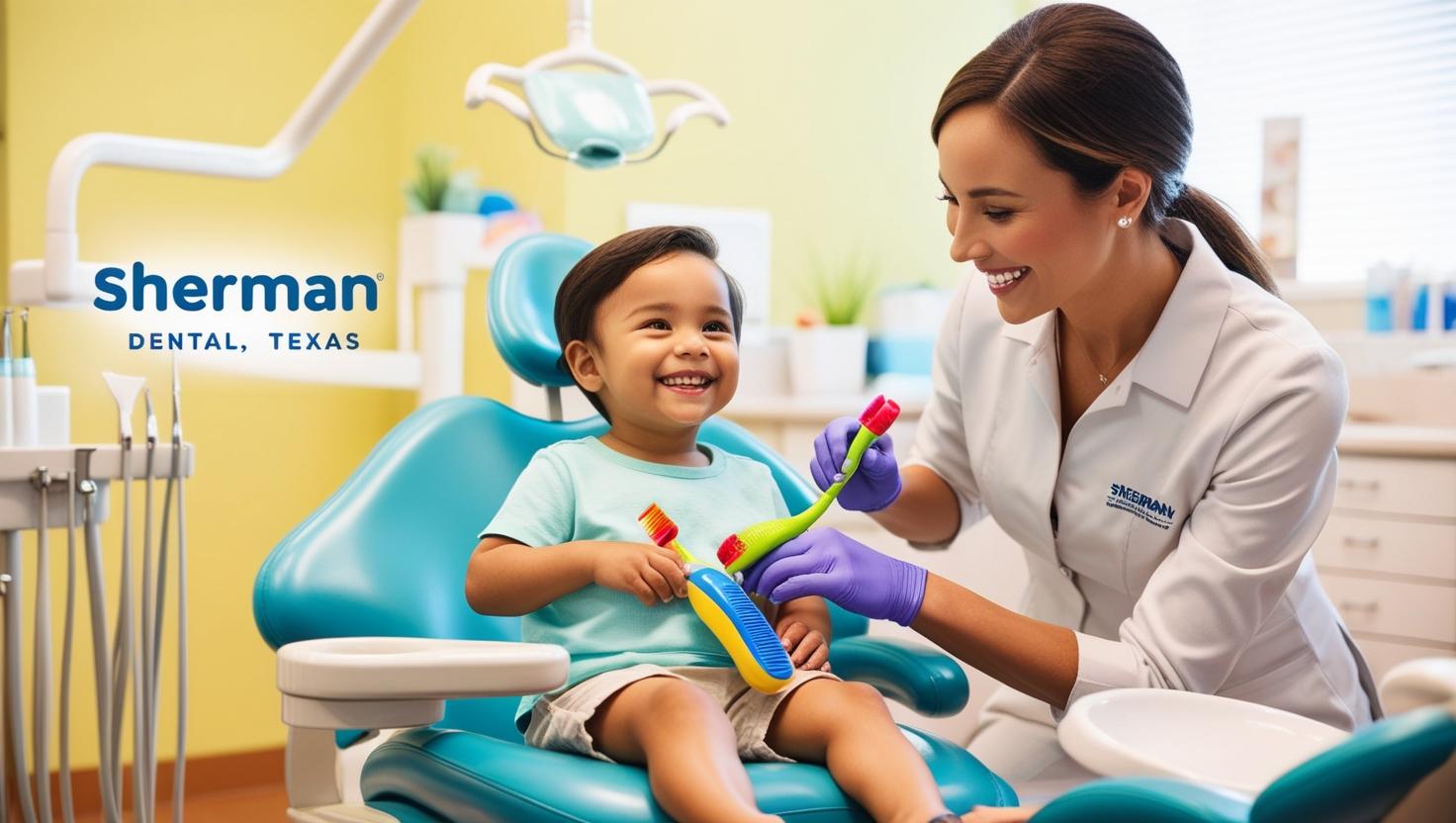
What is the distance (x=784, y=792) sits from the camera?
110 cm

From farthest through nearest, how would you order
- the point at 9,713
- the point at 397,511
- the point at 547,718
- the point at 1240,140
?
1. the point at 1240,140
2. the point at 9,713
3. the point at 397,511
4. the point at 547,718

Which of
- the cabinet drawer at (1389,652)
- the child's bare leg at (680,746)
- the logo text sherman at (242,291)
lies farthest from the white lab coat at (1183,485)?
the logo text sherman at (242,291)

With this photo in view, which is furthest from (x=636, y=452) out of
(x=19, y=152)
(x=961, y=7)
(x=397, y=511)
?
(x=961, y=7)

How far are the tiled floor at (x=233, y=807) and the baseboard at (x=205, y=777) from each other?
0.06 feet

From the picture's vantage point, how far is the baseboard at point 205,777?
2.84 metres

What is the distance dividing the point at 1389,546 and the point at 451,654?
2178 millimetres

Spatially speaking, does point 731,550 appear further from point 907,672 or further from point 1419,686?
point 1419,686

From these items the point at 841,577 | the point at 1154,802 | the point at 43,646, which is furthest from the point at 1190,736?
the point at 43,646

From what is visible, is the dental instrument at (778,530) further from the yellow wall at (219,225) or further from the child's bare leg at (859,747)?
the yellow wall at (219,225)

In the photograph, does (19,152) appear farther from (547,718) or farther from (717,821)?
(717,821)

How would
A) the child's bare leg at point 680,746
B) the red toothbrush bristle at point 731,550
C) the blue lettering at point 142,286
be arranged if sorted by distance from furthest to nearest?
the blue lettering at point 142,286 → the red toothbrush bristle at point 731,550 → the child's bare leg at point 680,746

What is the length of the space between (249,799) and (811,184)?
1.97m

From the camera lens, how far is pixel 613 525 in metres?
1.34

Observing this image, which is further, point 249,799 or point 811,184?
point 811,184
